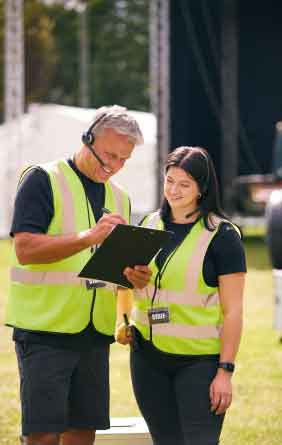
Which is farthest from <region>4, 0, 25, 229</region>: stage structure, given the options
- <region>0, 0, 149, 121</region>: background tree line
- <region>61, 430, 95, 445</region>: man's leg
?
<region>0, 0, 149, 121</region>: background tree line

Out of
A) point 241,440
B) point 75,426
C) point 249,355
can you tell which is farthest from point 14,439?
point 249,355

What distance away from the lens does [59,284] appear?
14.7 ft

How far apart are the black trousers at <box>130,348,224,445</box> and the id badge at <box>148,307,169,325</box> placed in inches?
5.4

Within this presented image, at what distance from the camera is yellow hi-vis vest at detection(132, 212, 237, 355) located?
4.39m

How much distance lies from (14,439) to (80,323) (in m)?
2.15

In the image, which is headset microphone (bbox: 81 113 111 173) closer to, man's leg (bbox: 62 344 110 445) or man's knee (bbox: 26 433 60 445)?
man's leg (bbox: 62 344 110 445)

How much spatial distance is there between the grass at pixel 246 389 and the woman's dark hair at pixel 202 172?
236cm

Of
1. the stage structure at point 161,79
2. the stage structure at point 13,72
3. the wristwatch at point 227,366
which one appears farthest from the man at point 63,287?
the stage structure at point 13,72

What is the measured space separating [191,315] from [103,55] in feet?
177

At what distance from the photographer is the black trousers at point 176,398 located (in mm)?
4309

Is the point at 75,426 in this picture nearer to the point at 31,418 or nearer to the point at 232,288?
the point at 31,418

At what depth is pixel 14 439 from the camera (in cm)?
645

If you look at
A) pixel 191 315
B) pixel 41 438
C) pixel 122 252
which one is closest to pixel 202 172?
pixel 122 252

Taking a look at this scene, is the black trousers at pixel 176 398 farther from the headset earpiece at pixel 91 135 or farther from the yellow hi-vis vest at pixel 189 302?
the headset earpiece at pixel 91 135
